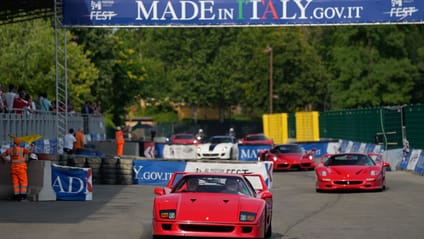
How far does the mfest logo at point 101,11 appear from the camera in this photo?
1244 inches

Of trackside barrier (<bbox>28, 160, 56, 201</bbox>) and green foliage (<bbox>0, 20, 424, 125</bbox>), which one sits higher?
green foliage (<bbox>0, 20, 424, 125</bbox>)

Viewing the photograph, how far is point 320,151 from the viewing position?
1972 inches

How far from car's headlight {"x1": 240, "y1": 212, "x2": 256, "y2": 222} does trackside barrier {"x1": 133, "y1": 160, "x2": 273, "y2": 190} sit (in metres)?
12.4

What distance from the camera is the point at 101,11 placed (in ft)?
104

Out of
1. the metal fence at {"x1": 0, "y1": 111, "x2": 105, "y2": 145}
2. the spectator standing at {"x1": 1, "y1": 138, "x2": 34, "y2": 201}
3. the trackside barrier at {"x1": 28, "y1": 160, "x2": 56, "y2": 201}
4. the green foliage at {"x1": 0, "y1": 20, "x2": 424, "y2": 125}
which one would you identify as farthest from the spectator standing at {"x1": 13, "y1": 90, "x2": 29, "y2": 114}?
the green foliage at {"x1": 0, "y1": 20, "x2": 424, "y2": 125}

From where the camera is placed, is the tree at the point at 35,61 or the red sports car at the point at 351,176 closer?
the red sports car at the point at 351,176

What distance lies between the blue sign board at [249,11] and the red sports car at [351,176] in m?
6.38

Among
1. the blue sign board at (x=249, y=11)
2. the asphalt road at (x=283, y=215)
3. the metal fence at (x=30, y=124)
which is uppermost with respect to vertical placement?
the blue sign board at (x=249, y=11)

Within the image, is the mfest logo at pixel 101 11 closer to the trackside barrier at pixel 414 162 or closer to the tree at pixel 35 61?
the trackside barrier at pixel 414 162

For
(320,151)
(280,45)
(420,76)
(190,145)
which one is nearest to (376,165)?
(320,151)

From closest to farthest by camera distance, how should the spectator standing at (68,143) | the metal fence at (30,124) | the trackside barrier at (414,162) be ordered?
the metal fence at (30,124) → the trackside barrier at (414,162) → the spectator standing at (68,143)

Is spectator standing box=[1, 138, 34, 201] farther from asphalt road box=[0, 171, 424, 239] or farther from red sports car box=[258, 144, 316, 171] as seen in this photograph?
red sports car box=[258, 144, 316, 171]

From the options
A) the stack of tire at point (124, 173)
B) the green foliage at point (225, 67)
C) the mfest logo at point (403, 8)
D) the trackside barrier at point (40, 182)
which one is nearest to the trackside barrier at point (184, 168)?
the stack of tire at point (124, 173)

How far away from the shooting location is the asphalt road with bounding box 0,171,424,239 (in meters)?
16.0
